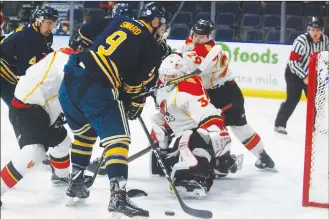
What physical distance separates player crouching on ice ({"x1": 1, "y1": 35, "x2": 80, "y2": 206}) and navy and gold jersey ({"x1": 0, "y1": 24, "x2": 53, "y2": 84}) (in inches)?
14.6

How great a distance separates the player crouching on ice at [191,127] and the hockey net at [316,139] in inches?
17.7

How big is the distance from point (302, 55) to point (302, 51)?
4cm

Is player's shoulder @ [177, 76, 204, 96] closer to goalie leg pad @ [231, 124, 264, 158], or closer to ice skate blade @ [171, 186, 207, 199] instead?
ice skate blade @ [171, 186, 207, 199]

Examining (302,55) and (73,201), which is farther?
(302,55)

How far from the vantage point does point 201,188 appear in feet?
11.2

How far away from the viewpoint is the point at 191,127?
3.56 metres

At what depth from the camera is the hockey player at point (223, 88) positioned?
3865 mm

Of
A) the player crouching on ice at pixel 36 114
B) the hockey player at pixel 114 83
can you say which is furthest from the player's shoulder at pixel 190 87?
the player crouching on ice at pixel 36 114

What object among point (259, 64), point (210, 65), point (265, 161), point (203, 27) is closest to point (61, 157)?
point (210, 65)

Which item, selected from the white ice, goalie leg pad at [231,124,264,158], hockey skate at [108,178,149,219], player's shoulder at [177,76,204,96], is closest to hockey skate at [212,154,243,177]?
the white ice

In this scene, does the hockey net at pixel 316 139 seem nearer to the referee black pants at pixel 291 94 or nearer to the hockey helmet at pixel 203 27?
the hockey helmet at pixel 203 27

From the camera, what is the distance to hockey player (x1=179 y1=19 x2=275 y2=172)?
12.7ft

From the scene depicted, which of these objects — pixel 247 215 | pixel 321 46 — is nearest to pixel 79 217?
pixel 247 215

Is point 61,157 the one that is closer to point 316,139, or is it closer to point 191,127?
point 191,127
